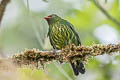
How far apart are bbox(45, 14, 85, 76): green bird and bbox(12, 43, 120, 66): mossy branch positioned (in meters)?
0.57

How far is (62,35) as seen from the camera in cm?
277

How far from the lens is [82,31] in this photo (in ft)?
13.6

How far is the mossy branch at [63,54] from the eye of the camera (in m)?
1.93

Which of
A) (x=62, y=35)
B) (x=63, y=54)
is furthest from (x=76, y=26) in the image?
(x=63, y=54)

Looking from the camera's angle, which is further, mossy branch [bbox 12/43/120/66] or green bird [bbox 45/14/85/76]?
green bird [bbox 45/14/85/76]

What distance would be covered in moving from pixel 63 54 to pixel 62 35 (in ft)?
2.61

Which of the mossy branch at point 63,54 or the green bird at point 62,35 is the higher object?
the green bird at point 62,35

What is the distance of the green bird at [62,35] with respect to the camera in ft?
8.74

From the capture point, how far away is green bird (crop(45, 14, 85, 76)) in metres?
2.66

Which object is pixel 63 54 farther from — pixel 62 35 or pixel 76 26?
pixel 76 26

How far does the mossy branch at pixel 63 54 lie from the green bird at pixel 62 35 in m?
0.57

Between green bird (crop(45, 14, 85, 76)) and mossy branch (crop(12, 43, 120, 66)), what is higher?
green bird (crop(45, 14, 85, 76))

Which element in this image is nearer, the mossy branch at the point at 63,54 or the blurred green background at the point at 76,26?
the mossy branch at the point at 63,54

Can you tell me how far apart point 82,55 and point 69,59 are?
0.09 m
